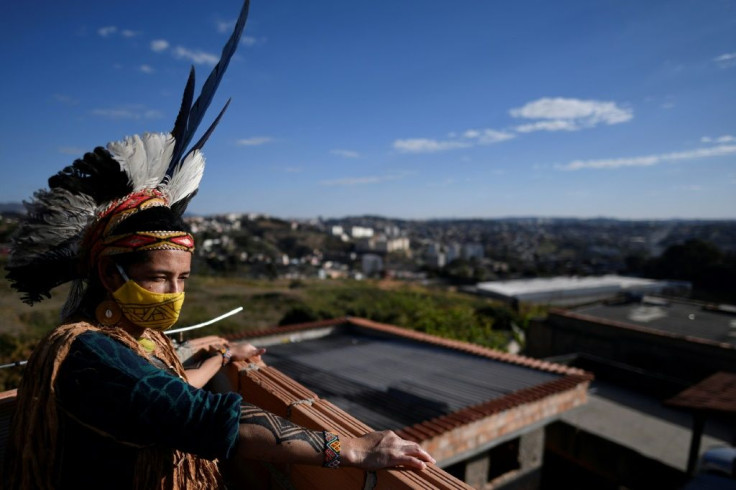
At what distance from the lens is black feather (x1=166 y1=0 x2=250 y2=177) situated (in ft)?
6.75

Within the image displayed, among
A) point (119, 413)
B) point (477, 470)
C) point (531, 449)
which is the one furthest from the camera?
point (531, 449)

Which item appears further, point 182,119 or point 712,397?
point 712,397

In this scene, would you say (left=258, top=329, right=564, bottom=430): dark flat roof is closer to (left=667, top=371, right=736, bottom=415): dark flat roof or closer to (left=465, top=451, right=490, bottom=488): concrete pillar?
(left=465, top=451, right=490, bottom=488): concrete pillar

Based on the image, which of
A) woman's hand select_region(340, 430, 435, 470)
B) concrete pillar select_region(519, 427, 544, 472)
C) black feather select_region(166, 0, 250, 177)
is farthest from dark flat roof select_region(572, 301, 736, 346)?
black feather select_region(166, 0, 250, 177)

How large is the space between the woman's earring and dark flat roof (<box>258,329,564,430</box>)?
3.43 metres

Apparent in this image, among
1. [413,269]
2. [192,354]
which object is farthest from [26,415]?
[413,269]

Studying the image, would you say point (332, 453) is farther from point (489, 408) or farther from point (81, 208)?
point (489, 408)

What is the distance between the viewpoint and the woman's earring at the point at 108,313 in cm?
162

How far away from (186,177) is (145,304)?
0.65 meters

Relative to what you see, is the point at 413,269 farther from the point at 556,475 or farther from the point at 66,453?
the point at 66,453

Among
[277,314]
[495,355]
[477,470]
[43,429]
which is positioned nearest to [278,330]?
[495,355]

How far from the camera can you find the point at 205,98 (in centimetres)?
211

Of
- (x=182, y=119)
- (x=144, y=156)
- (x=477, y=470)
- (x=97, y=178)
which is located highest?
(x=182, y=119)

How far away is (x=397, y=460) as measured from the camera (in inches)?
54.1
